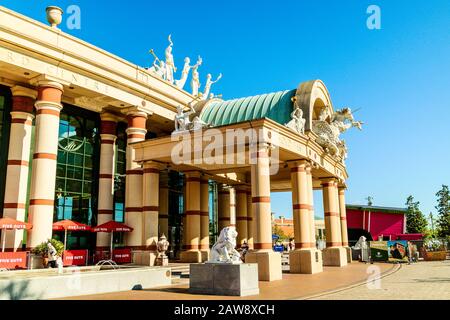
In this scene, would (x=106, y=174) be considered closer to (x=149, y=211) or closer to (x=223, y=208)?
(x=149, y=211)

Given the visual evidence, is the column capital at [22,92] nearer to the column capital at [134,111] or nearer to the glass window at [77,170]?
the glass window at [77,170]

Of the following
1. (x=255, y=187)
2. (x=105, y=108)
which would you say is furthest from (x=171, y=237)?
(x=255, y=187)

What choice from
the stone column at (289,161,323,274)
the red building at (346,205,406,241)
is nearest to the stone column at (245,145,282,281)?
the stone column at (289,161,323,274)

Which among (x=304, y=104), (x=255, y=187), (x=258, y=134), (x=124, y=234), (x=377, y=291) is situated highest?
(x=304, y=104)

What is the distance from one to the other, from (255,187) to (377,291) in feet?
23.3

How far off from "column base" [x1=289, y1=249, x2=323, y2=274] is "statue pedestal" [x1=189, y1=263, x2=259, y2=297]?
8453 mm

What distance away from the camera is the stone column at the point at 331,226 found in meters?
27.8

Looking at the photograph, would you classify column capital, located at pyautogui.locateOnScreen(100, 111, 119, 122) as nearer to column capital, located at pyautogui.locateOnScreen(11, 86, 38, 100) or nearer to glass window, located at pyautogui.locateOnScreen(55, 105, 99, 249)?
glass window, located at pyautogui.locateOnScreen(55, 105, 99, 249)

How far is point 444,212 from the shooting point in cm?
7388

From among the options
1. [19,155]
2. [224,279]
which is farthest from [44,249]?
[224,279]

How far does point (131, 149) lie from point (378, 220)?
129 feet

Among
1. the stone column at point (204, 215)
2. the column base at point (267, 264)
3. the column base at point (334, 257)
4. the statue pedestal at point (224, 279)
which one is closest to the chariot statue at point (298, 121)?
the column base at point (267, 264)

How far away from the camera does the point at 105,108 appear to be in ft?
93.5
